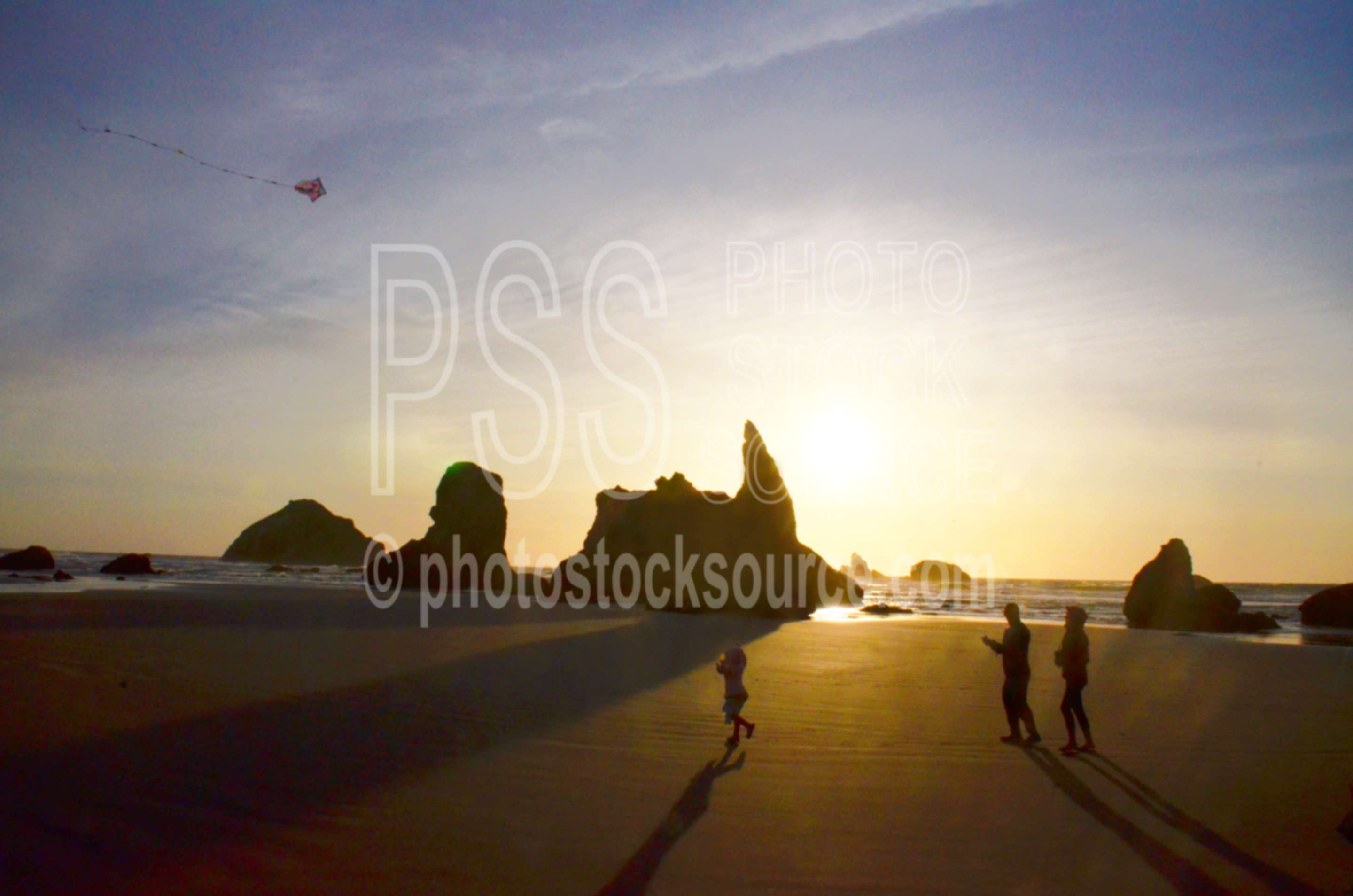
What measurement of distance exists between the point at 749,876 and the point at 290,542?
149327 mm

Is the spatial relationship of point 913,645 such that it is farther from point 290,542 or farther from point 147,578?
point 290,542

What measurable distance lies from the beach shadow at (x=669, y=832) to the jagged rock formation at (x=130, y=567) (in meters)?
62.0

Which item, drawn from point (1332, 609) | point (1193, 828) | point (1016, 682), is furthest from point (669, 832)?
point (1332, 609)

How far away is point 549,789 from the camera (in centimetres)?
734

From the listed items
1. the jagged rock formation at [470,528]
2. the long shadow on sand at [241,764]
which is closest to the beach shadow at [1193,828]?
the long shadow on sand at [241,764]

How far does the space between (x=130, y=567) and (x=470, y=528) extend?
23.2 m

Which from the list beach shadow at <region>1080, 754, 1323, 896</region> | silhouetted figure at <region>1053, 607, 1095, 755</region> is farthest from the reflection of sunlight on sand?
beach shadow at <region>1080, 754, 1323, 896</region>

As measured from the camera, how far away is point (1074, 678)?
32.9 ft

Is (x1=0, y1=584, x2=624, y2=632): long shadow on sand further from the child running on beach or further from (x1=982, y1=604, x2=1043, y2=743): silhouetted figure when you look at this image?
(x1=982, y1=604, x2=1043, y2=743): silhouetted figure

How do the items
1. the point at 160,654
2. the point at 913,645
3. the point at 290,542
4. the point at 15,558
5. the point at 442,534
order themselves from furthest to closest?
the point at 290,542, the point at 442,534, the point at 15,558, the point at 913,645, the point at 160,654

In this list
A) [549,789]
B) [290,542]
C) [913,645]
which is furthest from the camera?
[290,542]

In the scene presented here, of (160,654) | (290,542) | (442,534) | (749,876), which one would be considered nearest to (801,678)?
(749,876)

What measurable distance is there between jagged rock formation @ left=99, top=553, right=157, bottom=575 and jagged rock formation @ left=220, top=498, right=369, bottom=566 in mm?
74771

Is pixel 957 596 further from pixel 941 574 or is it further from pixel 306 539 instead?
pixel 306 539
